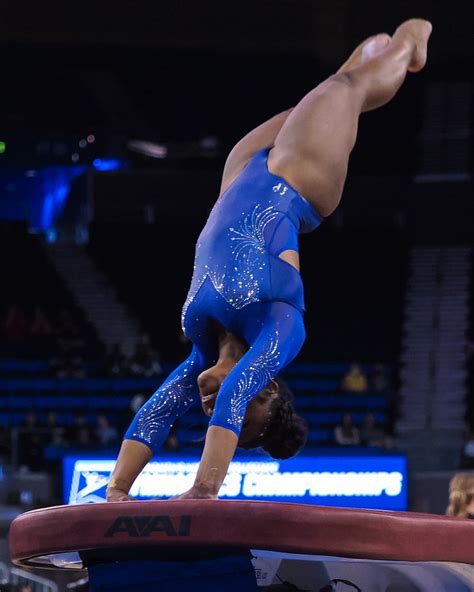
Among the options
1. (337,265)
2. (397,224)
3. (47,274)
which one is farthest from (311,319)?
(47,274)

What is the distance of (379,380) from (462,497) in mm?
9190

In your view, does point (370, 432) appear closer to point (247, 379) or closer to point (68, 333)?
point (68, 333)

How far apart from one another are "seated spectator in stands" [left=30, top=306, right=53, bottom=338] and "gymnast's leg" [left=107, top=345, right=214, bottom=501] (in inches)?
447

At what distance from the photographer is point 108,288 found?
1730 cm

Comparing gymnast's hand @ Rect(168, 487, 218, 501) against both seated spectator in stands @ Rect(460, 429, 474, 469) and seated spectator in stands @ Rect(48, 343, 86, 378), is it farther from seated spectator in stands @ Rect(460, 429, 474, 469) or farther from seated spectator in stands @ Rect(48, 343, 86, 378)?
seated spectator in stands @ Rect(48, 343, 86, 378)

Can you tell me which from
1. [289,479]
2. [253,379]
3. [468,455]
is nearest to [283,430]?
[253,379]

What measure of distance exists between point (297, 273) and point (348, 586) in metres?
1.25

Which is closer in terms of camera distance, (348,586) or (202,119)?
(348,586)

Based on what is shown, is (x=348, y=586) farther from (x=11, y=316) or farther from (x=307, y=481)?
(x=11, y=316)

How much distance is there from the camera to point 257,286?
3988mm

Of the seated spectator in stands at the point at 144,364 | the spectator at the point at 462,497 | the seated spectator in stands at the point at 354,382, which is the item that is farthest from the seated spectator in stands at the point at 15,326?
the spectator at the point at 462,497

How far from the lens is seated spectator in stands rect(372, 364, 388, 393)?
547 inches

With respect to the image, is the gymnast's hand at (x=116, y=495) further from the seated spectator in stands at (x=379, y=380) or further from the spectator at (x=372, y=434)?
the seated spectator in stands at (x=379, y=380)

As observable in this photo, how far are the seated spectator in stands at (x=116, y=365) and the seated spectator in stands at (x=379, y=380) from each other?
3234 mm
